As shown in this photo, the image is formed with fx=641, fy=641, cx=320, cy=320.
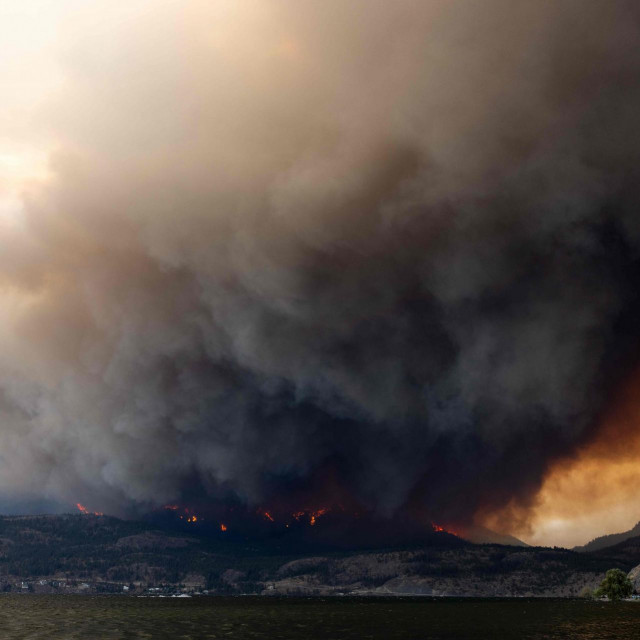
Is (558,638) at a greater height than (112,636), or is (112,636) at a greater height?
(112,636)

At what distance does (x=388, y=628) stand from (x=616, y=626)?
2191 inches

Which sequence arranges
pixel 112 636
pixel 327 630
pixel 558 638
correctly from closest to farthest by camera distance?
1. pixel 558 638
2. pixel 112 636
3. pixel 327 630

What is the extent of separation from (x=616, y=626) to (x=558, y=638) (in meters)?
40.4

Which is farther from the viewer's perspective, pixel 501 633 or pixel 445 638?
pixel 501 633

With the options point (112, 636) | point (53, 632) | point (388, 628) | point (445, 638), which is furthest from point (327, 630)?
point (53, 632)

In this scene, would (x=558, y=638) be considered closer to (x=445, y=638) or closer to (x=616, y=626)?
(x=445, y=638)

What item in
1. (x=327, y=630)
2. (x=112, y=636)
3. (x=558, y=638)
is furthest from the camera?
(x=327, y=630)

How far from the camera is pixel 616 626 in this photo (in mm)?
156375

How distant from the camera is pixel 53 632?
148875 millimetres

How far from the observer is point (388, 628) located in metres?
156

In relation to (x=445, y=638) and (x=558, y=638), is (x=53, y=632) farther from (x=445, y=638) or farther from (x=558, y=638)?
(x=558, y=638)

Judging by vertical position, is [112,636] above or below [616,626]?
above

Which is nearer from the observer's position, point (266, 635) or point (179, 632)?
point (266, 635)

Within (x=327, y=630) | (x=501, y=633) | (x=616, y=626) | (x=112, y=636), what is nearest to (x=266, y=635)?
Answer: (x=327, y=630)
